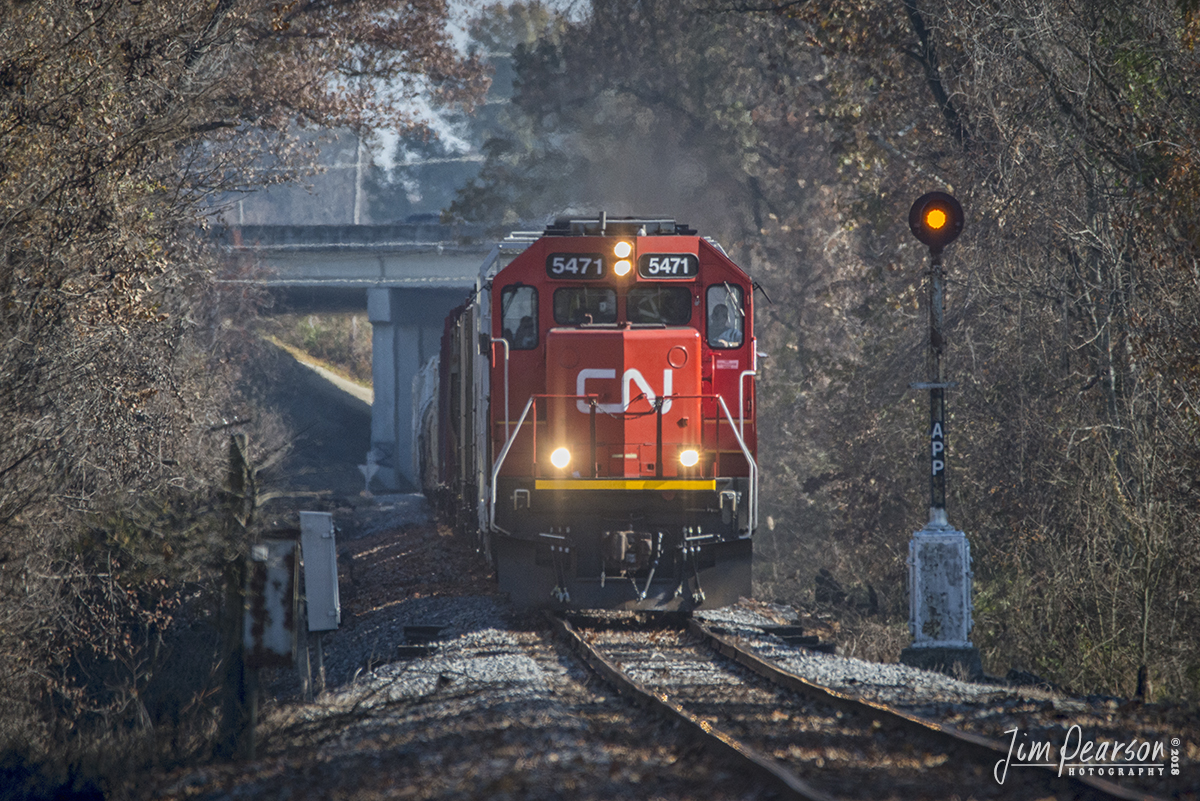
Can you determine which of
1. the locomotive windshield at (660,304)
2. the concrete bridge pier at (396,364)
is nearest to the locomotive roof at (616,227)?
the locomotive windshield at (660,304)

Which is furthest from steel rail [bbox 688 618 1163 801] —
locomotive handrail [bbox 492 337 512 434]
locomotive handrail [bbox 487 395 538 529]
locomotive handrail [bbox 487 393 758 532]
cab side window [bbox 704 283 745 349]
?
cab side window [bbox 704 283 745 349]

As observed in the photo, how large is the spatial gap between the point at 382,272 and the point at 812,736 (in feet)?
126

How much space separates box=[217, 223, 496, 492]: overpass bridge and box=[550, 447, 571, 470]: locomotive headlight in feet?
100

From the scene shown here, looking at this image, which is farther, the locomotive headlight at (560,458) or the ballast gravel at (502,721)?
the locomotive headlight at (560,458)

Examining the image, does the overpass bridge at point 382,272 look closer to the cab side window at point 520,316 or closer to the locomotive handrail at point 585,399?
the cab side window at point 520,316

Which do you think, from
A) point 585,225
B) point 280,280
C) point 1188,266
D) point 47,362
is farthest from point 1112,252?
point 280,280

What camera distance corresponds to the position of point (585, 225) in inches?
457

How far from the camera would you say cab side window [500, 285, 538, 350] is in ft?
37.5

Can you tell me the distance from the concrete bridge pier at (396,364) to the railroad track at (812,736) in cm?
3423

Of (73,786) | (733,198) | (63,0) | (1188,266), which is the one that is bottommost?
(73,786)

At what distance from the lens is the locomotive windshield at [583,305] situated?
11414 millimetres

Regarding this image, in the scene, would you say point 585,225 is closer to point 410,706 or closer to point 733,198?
point 410,706

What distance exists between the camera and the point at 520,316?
11430 millimetres

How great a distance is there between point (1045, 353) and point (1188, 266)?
4196 millimetres
